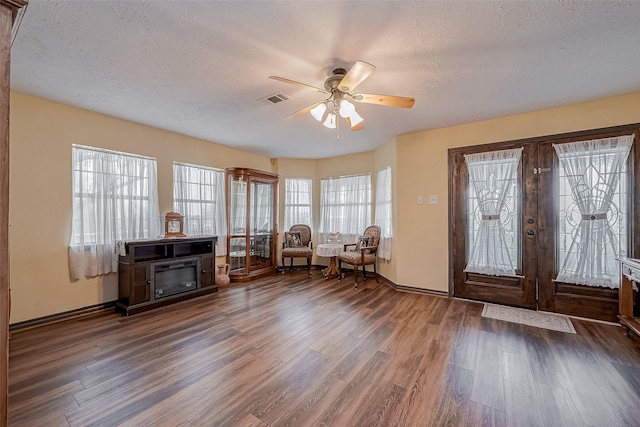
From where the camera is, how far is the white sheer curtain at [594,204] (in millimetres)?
2896

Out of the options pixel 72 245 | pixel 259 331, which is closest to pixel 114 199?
pixel 72 245

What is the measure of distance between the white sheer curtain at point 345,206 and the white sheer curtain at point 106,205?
326 cm

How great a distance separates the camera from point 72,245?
3.12m

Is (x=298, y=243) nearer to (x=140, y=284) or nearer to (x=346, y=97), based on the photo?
(x=140, y=284)

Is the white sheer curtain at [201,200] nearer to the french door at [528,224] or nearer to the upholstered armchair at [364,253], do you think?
the upholstered armchair at [364,253]

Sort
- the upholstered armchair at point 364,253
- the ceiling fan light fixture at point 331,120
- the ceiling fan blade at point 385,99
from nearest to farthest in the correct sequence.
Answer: the ceiling fan blade at point 385,99
the ceiling fan light fixture at point 331,120
the upholstered armchair at point 364,253

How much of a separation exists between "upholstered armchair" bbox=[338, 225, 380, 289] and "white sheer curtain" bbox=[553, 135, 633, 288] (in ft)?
8.16

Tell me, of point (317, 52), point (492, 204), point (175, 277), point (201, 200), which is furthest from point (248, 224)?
point (492, 204)

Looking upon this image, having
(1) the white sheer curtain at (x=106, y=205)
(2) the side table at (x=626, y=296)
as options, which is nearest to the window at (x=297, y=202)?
(1) the white sheer curtain at (x=106, y=205)

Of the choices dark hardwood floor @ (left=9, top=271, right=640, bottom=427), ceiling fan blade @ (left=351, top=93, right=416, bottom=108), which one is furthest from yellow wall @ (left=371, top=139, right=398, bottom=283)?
ceiling fan blade @ (left=351, top=93, right=416, bottom=108)

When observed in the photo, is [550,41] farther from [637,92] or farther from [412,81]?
[637,92]

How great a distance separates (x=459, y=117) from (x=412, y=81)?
52.9 inches

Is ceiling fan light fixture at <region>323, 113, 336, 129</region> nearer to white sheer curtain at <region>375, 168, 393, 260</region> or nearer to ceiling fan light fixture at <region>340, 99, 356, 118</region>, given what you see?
ceiling fan light fixture at <region>340, 99, 356, 118</region>

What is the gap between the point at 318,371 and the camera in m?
2.04
